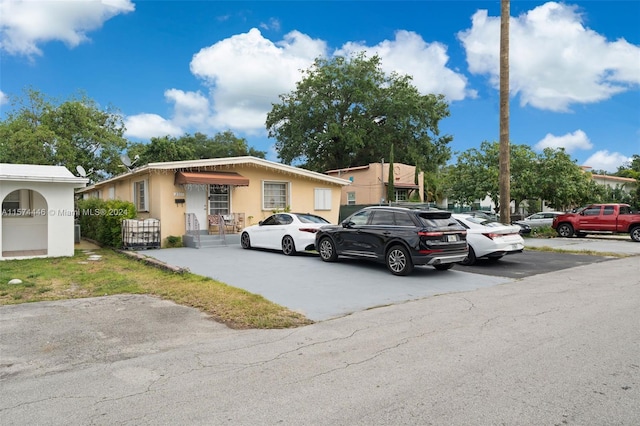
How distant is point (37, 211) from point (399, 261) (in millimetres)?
13514

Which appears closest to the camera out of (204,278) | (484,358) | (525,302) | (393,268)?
(484,358)

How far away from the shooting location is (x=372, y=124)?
3888 cm

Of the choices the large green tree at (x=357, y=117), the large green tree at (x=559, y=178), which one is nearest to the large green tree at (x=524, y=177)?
the large green tree at (x=559, y=178)

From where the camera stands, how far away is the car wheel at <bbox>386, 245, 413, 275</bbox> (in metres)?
9.80

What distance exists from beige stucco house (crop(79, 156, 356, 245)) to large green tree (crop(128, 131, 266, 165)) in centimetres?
1719

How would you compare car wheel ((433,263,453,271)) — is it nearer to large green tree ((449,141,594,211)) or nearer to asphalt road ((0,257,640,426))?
asphalt road ((0,257,640,426))

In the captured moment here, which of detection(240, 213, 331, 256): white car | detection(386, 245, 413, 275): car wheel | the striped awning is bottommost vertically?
detection(386, 245, 413, 275): car wheel

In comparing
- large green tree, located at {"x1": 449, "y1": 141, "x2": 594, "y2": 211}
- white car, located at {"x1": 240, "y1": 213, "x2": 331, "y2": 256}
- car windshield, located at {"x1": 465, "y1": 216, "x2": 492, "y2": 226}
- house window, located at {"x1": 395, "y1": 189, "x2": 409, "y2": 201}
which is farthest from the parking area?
house window, located at {"x1": 395, "y1": 189, "x2": 409, "y2": 201}

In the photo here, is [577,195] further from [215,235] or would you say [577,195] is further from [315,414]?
[315,414]

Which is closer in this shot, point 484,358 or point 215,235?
point 484,358

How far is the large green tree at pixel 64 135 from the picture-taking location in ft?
91.5

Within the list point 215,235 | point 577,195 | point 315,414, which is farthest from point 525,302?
point 577,195

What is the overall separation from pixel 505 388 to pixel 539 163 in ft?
85.1

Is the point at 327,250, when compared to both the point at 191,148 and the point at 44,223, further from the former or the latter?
the point at 191,148
